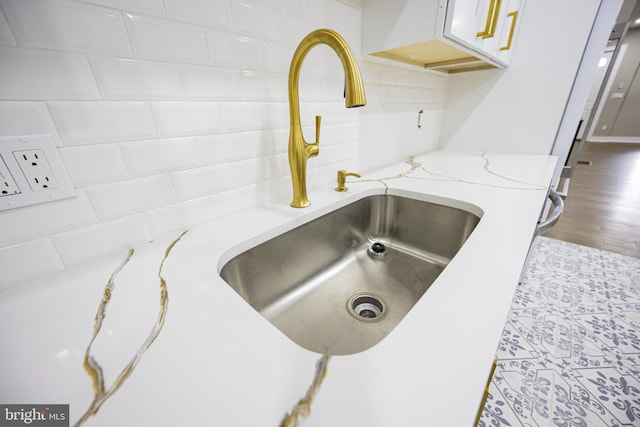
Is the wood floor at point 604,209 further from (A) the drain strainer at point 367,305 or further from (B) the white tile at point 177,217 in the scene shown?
(B) the white tile at point 177,217

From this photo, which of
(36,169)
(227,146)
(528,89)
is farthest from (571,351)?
(36,169)

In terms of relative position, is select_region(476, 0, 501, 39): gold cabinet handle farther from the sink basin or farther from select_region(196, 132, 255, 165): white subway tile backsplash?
select_region(196, 132, 255, 165): white subway tile backsplash

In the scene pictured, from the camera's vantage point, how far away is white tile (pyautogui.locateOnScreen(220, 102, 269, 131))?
58cm

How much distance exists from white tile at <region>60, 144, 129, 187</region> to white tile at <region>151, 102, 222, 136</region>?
0.10 m

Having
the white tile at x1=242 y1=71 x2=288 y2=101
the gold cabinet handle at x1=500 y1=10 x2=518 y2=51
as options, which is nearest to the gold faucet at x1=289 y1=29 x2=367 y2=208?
the white tile at x1=242 y1=71 x2=288 y2=101

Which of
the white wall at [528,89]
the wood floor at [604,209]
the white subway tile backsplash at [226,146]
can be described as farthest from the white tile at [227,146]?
the wood floor at [604,209]

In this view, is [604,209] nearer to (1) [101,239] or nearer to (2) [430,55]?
(2) [430,55]

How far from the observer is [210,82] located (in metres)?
0.54

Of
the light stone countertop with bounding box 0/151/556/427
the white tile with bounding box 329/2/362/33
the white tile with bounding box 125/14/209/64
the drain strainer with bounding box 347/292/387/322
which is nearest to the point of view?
the light stone countertop with bounding box 0/151/556/427

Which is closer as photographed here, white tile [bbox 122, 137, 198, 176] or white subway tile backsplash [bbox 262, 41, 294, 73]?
white tile [bbox 122, 137, 198, 176]

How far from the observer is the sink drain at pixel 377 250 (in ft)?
2.71

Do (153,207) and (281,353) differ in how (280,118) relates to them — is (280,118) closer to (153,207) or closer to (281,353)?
(153,207)

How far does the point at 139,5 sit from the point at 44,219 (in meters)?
0.43

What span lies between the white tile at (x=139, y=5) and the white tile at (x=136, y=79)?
0.27ft
